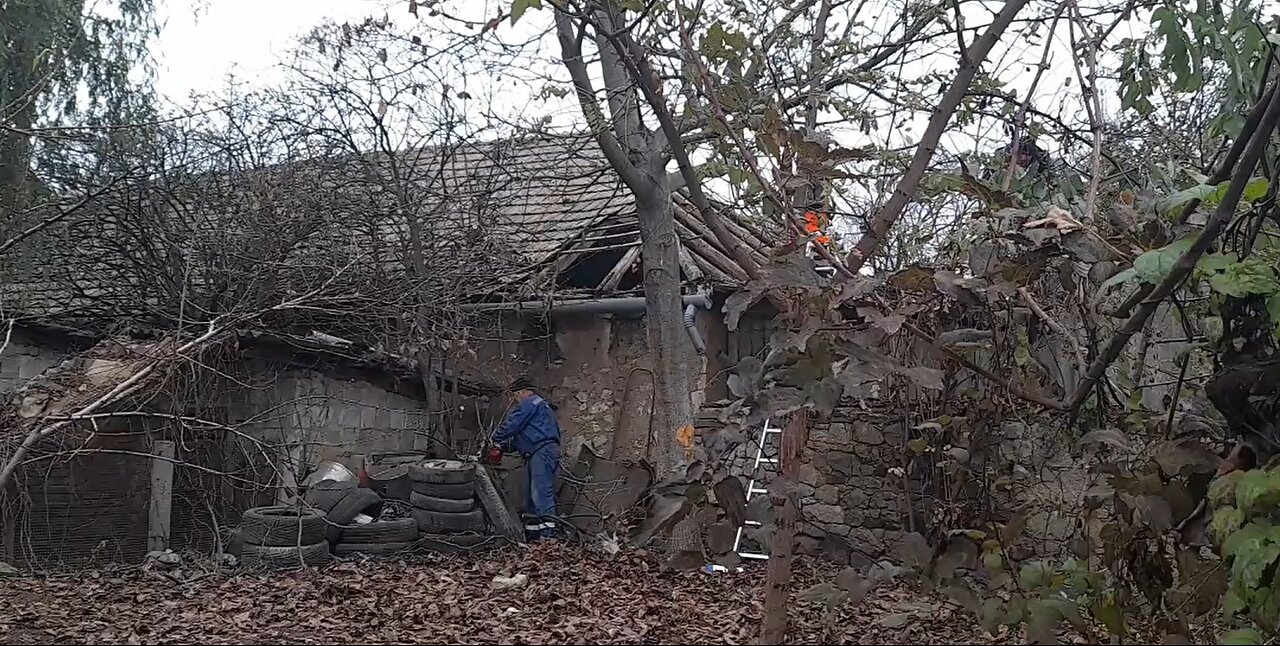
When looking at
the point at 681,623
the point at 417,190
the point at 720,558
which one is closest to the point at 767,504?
the point at 720,558

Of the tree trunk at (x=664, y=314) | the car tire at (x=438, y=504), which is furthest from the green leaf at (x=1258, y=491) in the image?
the car tire at (x=438, y=504)

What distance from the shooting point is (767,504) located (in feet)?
12.0

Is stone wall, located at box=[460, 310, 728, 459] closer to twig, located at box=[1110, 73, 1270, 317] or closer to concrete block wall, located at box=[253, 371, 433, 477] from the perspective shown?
concrete block wall, located at box=[253, 371, 433, 477]

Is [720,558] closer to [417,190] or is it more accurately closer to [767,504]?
[767,504]

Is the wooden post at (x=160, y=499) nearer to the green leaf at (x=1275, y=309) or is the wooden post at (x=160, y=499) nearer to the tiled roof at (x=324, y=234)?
the tiled roof at (x=324, y=234)

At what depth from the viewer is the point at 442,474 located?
798cm

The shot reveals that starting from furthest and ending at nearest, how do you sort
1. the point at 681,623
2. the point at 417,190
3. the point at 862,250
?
the point at 417,190, the point at 681,623, the point at 862,250

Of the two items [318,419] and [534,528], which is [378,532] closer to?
[534,528]

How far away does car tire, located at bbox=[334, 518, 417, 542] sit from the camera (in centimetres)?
734

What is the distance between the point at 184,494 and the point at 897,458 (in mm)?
5147

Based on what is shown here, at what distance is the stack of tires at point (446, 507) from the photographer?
305 inches

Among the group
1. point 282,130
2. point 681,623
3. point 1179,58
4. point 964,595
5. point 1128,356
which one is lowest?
point 681,623

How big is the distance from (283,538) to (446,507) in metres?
1.32

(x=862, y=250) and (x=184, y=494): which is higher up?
(x=862, y=250)
